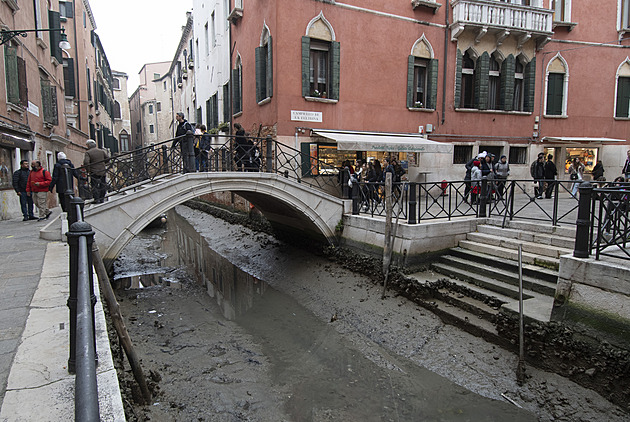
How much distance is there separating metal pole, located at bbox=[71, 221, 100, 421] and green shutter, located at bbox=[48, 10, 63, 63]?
16019 millimetres

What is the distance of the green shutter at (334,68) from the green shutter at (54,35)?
10354mm

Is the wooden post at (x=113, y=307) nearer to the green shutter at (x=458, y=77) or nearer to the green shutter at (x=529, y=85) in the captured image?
the green shutter at (x=458, y=77)

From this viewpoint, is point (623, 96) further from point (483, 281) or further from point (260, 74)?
point (260, 74)

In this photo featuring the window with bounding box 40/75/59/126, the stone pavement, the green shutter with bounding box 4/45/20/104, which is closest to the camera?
the stone pavement

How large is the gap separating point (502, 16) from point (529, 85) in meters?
2.78

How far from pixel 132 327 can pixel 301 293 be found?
364 cm

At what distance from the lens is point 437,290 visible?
24.6 feet

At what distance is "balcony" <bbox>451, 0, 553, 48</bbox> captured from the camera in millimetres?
13469

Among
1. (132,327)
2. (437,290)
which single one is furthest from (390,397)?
(132,327)

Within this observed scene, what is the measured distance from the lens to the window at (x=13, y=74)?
33.7 feet

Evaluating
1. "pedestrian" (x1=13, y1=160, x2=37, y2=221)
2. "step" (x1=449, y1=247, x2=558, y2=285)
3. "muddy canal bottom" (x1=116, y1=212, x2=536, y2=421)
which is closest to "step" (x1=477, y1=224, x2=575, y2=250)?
"step" (x1=449, y1=247, x2=558, y2=285)

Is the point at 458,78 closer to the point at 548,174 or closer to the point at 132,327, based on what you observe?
the point at 548,174

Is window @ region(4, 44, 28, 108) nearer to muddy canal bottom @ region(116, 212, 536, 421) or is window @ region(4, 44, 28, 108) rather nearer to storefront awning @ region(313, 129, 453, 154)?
muddy canal bottom @ region(116, 212, 536, 421)

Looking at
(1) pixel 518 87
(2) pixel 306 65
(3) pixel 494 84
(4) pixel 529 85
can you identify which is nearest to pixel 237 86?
(2) pixel 306 65
